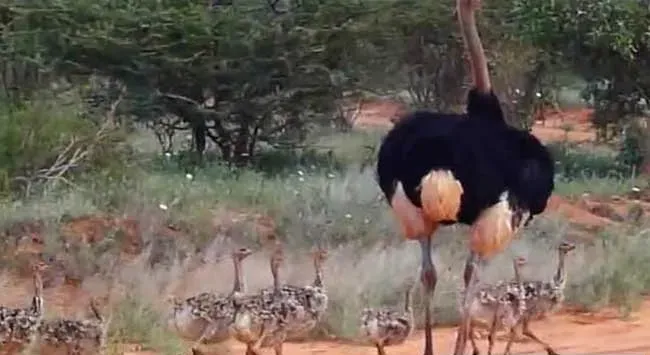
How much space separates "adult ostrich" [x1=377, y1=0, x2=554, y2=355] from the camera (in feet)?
23.8

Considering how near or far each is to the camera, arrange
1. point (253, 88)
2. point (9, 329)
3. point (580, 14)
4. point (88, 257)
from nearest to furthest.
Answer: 1. point (9, 329)
2. point (88, 257)
3. point (253, 88)
4. point (580, 14)

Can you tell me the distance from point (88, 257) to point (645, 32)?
9.48m

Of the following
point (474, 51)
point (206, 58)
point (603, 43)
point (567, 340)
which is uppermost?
point (474, 51)

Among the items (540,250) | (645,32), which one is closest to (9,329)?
(540,250)

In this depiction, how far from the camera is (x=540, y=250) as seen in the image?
13.4 meters

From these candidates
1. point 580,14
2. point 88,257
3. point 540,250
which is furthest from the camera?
point 580,14

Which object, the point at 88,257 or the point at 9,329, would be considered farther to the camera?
the point at 88,257

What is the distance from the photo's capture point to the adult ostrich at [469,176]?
7266 mm

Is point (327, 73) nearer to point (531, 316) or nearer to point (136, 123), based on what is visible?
point (136, 123)

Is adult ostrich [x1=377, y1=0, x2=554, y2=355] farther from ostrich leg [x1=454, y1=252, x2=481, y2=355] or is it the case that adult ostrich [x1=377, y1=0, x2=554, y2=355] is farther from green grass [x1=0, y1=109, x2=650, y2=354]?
green grass [x1=0, y1=109, x2=650, y2=354]

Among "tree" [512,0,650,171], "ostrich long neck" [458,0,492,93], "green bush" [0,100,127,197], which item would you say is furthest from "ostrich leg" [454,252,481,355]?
"tree" [512,0,650,171]

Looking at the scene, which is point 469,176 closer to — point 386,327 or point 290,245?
point 386,327

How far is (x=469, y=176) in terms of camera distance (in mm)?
7234

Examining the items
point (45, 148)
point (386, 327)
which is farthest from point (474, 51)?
point (45, 148)
